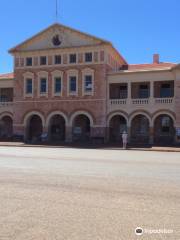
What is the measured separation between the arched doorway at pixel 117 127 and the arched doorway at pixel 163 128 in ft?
11.4

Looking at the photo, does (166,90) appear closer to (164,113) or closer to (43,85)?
(164,113)

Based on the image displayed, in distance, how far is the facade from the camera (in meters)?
42.1

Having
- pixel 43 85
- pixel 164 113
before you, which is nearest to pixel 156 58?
pixel 164 113

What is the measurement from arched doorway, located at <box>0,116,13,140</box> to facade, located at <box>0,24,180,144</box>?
5.99ft

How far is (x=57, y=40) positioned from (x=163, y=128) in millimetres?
14764

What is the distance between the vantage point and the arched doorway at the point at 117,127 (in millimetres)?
45156

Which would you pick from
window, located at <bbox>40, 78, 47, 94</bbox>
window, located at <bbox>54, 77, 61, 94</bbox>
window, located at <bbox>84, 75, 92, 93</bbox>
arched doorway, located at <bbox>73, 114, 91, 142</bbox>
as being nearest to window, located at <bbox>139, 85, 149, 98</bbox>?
window, located at <bbox>84, 75, 92, 93</bbox>

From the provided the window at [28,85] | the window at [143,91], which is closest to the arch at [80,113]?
the window at [143,91]

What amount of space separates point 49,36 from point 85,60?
5117 millimetres

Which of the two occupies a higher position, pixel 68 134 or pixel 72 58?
pixel 72 58

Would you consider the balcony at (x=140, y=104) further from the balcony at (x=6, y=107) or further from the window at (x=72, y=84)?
the balcony at (x=6, y=107)

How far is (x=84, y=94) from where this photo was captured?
146 feet

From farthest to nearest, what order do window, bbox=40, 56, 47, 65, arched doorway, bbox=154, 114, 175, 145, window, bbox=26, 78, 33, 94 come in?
1. window, bbox=26, 78, 33, 94
2. window, bbox=40, 56, 47, 65
3. arched doorway, bbox=154, 114, 175, 145

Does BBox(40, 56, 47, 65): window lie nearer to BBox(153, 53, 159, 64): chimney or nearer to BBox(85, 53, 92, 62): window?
BBox(85, 53, 92, 62): window
